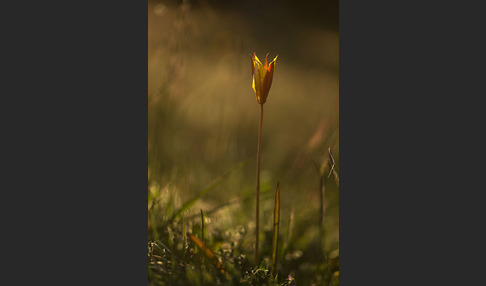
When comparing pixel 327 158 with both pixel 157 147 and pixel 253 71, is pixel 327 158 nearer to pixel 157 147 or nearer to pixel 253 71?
pixel 253 71

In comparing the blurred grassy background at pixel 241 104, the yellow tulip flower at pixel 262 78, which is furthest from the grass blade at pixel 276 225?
the yellow tulip flower at pixel 262 78

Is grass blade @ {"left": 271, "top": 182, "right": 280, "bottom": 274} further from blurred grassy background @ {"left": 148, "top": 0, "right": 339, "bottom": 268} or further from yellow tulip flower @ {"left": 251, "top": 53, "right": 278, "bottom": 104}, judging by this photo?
yellow tulip flower @ {"left": 251, "top": 53, "right": 278, "bottom": 104}

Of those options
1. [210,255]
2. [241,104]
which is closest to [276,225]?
[210,255]

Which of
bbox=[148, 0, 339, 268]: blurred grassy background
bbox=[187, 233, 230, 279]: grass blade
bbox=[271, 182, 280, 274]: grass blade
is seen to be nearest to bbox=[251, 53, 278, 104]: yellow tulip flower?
bbox=[148, 0, 339, 268]: blurred grassy background

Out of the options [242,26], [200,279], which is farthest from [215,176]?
[242,26]

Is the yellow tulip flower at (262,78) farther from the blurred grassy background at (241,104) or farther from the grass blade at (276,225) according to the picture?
the grass blade at (276,225)

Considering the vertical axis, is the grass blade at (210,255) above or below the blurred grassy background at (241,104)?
below
